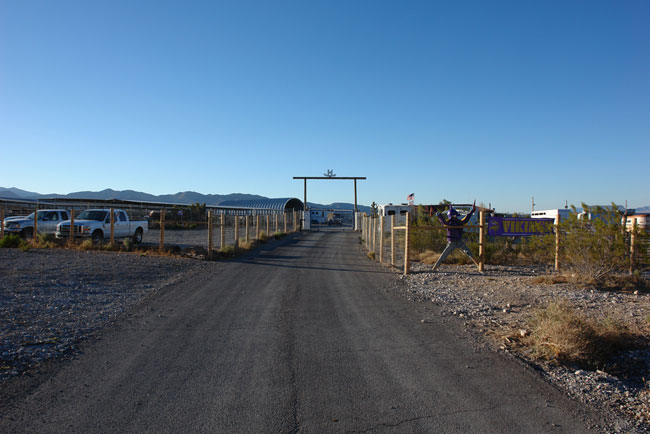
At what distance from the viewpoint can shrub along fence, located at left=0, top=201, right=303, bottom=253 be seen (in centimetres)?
2012

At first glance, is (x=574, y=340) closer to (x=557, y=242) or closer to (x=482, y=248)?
(x=557, y=242)

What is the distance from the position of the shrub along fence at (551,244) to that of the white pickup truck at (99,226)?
40.1 feet

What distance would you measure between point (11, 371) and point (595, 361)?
680cm

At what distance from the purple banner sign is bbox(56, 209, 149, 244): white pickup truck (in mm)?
16558

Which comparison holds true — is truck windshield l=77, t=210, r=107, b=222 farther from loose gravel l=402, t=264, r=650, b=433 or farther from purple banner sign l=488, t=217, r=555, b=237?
purple banner sign l=488, t=217, r=555, b=237

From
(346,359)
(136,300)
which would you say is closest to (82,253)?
(136,300)

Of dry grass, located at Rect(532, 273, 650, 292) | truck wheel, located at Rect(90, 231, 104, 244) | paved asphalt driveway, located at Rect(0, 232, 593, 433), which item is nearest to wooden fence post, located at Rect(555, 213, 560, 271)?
dry grass, located at Rect(532, 273, 650, 292)

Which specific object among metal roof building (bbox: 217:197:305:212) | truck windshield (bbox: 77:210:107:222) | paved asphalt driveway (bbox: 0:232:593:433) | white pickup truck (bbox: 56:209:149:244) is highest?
metal roof building (bbox: 217:197:305:212)

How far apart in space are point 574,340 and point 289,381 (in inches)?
139

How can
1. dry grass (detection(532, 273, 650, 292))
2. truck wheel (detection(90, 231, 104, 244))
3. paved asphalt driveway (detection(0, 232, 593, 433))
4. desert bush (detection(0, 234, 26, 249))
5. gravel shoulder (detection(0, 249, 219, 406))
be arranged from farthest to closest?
truck wheel (detection(90, 231, 104, 244))
desert bush (detection(0, 234, 26, 249))
dry grass (detection(532, 273, 650, 292))
gravel shoulder (detection(0, 249, 219, 406))
paved asphalt driveway (detection(0, 232, 593, 433))

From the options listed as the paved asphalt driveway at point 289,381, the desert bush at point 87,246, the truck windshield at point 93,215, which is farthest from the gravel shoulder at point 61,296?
the truck windshield at point 93,215

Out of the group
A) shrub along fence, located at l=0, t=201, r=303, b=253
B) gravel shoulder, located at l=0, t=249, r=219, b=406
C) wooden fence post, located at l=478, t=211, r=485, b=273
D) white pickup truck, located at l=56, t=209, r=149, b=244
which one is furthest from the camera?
white pickup truck, located at l=56, t=209, r=149, b=244

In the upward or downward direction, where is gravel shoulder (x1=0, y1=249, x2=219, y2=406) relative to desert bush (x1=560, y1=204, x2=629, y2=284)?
downward

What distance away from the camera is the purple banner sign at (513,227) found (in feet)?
51.2
